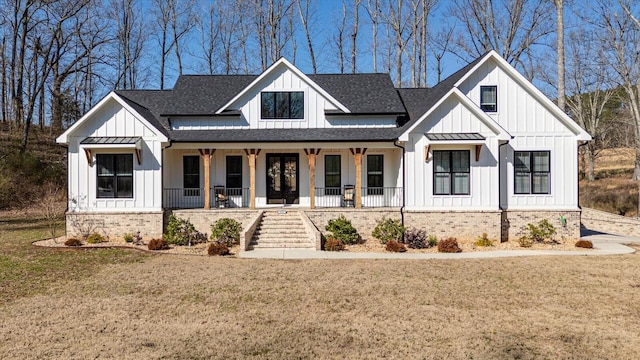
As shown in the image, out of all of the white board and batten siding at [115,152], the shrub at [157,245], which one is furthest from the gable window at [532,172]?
the white board and batten siding at [115,152]

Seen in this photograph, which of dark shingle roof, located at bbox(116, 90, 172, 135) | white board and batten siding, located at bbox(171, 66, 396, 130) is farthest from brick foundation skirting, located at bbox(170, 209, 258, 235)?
dark shingle roof, located at bbox(116, 90, 172, 135)

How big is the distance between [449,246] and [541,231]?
166 inches

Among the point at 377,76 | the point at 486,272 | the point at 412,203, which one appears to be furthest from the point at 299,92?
the point at 486,272

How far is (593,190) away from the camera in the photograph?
3198cm

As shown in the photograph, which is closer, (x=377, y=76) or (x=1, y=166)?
(x=377, y=76)

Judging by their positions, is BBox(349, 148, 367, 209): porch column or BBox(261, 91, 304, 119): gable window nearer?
BBox(349, 148, 367, 209): porch column

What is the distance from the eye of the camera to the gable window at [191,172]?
19.0 meters

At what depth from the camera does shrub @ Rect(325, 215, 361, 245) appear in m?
15.6

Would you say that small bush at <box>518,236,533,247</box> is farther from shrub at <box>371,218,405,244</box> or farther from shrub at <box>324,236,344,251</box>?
shrub at <box>324,236,344,251</box>

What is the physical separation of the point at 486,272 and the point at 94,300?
961 centimetres

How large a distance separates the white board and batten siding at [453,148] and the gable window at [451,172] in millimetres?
154

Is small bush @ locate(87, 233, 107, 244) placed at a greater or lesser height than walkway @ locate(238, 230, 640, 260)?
greater

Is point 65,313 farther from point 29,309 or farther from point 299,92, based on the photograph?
point 299,92

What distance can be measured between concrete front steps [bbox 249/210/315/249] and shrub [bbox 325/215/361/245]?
A: 1.05 meters
